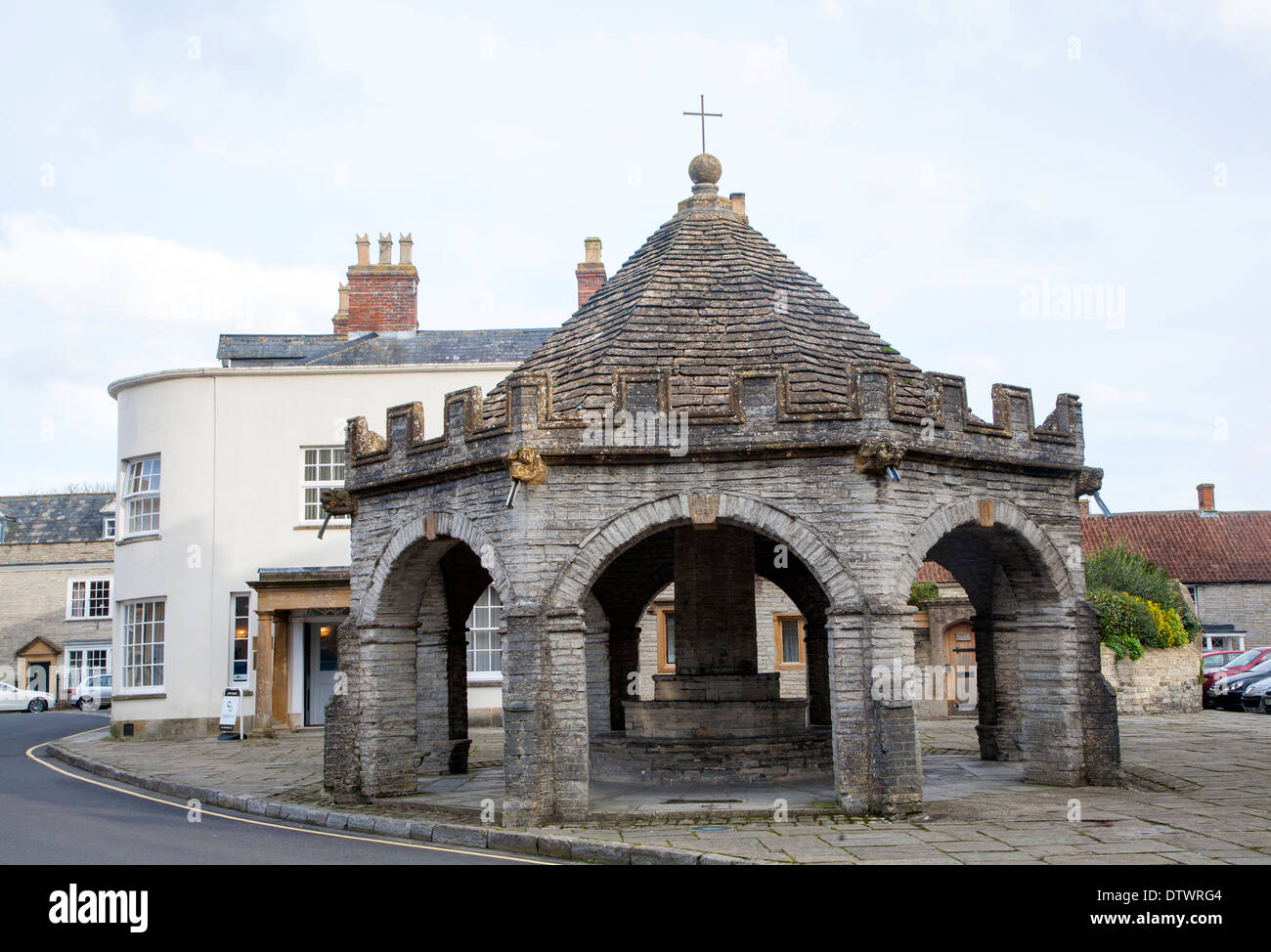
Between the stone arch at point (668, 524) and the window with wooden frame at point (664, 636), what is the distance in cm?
1686

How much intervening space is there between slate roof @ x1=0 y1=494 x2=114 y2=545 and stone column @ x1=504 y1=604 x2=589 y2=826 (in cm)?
3759

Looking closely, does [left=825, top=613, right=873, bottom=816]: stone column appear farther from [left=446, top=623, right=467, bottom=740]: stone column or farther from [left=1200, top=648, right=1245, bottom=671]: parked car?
[left=1200, top=648, right=1245, bottom=671]: parked car

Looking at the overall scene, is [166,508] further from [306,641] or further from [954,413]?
[954,413]

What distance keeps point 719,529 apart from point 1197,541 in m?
30.6

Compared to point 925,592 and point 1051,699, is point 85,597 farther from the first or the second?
point 1051,699

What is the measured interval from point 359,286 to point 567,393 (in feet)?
54.3

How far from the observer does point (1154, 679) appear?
2488 centimetres

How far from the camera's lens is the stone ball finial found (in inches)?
606

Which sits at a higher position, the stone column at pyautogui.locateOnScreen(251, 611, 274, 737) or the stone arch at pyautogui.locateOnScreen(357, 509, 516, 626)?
the stone arch at pyautogui.locateOnScreen(357, 509, 516, 626)

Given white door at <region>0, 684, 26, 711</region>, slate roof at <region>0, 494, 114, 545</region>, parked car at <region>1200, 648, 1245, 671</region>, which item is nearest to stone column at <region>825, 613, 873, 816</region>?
parked car at <region>1200, 648, 1245, 671</region>

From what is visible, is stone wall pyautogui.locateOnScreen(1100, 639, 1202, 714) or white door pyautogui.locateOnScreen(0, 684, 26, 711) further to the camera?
white door pyautogui.locateOnScreen(0, 684, 26, 711)

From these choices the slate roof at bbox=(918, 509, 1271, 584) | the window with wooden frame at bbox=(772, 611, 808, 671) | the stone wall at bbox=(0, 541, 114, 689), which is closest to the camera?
the window with wooden frame at bbox=(772, 611, 808, 671)

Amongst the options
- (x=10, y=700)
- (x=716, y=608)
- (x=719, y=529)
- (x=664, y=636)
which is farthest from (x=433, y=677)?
(x=10, y=700)
